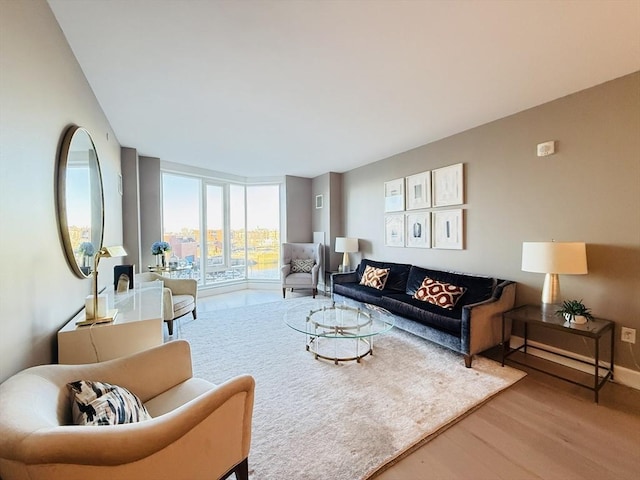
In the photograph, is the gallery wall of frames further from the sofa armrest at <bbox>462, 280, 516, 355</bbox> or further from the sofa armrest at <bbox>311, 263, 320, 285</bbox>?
the sofa armrest at <bbox>311, 263, 320, 285</bbox>

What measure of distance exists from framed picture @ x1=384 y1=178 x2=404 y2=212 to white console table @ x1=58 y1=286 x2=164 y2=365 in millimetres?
3495

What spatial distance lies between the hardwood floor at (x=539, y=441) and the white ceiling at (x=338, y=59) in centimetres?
253

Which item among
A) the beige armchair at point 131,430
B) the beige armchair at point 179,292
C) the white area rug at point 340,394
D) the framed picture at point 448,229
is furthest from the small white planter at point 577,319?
the beige armchair at point 179,292

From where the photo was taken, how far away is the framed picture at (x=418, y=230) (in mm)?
3785

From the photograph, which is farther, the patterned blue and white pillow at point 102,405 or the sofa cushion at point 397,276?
the sofa cushion at point 397,276

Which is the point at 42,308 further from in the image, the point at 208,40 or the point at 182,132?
the point at 182,132

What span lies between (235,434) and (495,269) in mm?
3093

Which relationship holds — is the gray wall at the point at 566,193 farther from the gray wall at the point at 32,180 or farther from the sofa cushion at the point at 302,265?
the gray wall at the point at 32,180

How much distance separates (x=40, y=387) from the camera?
1.01m

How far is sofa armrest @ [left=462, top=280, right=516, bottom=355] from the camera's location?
2.42 m

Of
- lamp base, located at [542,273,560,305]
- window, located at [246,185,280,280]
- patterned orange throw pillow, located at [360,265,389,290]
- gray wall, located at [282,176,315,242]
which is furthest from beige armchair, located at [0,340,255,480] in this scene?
window, located at [246,185,280,280]

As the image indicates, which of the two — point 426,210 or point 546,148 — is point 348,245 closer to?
point 426,210

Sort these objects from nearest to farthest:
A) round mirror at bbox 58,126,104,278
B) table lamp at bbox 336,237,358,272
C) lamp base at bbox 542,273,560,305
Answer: round mirror at bbox 58,126,104,278
lamp base at bbox 542,273,560,305
table lamp at bbox 336,237,358,272

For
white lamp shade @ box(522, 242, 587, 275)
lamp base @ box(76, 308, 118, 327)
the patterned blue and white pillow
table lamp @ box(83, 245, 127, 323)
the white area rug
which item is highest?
white lamp shade @ box(522, 242, 587, 275)
